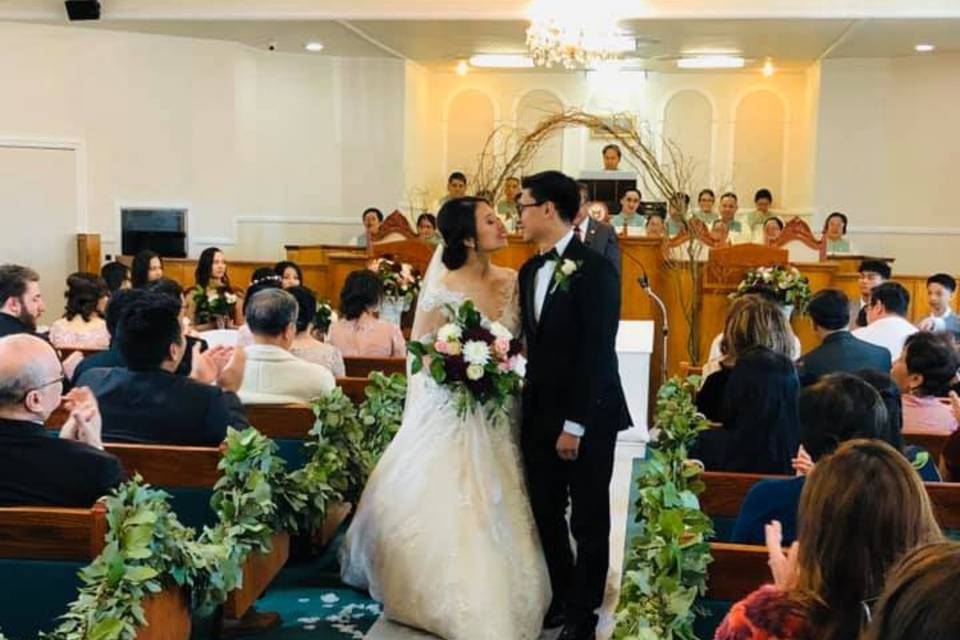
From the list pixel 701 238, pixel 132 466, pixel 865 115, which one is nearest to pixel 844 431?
pixel 132 466

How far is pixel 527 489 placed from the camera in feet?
12.6

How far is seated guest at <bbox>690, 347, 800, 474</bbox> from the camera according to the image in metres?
3.73

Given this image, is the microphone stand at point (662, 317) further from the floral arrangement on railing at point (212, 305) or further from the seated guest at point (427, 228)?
the seated guest at point (427, 228)

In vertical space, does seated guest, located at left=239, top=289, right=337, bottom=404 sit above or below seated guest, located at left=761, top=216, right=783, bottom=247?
below

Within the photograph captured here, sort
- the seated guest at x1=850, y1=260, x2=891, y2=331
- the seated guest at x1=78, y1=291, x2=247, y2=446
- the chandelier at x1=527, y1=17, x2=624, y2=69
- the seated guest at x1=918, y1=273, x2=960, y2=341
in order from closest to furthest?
the seated guest at x1=78, y1=291, x2=247, y2=446 → the seated guest at x1=918, y1=273, x2=960, y2=341 → the seated guest at x1=850, y1=260, x2=891, y2=331 → the chandelier at x1=527, y1=17, x2=624, y2=69

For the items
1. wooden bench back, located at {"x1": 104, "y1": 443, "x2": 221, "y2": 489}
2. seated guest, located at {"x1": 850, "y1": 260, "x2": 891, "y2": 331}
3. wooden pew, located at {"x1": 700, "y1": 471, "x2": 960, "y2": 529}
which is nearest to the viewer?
wooden pew, located at {"x1": 700, "y1": 471, "x2": 960, "y2": 529}

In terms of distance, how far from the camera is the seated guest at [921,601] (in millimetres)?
921

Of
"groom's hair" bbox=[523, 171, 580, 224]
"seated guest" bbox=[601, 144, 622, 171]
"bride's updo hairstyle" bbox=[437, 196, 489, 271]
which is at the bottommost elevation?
"bride's updo hairstyle" bbox=[437, 196, 489, 271]

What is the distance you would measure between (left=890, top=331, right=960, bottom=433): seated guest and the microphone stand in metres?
3.24

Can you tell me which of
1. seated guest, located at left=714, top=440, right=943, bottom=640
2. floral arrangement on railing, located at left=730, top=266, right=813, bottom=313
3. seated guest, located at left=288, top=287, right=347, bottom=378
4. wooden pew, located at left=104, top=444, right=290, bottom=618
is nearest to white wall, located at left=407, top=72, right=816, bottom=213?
floral arrangement on railing, located at left=730, top=266, right=813, bottom=313

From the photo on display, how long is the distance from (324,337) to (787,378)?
3256mm

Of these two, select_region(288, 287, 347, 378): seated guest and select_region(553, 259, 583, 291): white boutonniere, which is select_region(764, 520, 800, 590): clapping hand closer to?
select_region(553, 259, 583, 291): white boutonniere

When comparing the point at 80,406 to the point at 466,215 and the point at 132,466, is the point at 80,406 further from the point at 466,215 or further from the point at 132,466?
the point at 466,215

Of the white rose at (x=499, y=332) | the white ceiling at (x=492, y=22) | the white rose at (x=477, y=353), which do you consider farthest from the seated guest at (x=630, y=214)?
the white rose at (x=477, y=353)
